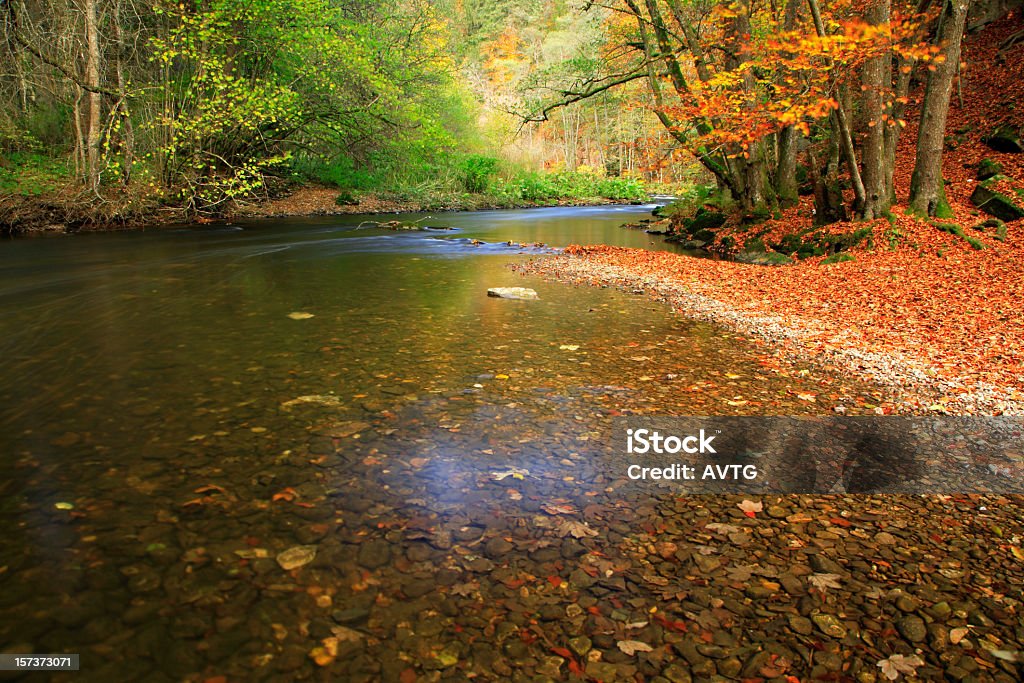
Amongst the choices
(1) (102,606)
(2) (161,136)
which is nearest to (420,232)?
(2) (161,136)

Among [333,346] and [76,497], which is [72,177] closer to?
[333,346]

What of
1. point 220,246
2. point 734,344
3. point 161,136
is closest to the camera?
point 734,344

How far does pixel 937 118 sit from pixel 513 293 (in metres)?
8.56

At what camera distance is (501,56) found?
60.4 metres

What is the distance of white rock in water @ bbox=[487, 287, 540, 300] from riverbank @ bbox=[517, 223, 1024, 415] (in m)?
1.53

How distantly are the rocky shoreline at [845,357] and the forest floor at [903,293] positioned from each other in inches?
0.6

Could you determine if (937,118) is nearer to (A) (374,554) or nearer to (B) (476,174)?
(A) (374,554)

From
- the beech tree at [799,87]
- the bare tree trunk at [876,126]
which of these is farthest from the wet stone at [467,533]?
the bare tree trunk at [876,126]

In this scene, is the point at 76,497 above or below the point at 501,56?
below

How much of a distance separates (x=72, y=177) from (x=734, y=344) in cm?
2022

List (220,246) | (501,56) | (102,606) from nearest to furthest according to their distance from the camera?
1. (102,606)
2. (220,246)
3. (501,56)

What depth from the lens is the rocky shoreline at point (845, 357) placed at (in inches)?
206

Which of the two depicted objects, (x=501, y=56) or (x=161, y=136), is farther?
(x=501, y=56)

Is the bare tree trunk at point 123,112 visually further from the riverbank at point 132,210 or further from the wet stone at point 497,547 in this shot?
the wet stone at point 497,547
